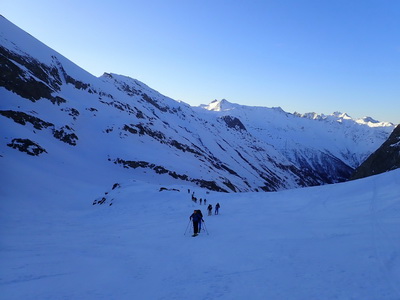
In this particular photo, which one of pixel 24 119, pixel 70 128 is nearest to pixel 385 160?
pixel 70 128

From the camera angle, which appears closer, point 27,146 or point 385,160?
point 27,146

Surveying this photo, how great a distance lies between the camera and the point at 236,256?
1146 cm

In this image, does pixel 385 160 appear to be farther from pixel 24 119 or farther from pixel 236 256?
pixel 24 119

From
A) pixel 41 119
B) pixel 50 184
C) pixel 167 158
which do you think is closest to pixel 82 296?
pixel 50 184

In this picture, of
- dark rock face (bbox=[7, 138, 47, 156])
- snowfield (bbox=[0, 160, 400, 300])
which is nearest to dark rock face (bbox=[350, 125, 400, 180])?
snowfield (bbox=[0, 160, 400, 300])

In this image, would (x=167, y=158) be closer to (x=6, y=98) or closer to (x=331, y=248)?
(x=6, y=98)

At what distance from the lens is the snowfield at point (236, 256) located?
810 cm

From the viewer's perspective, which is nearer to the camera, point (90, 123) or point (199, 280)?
point (199, 280)

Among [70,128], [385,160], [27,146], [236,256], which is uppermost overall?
[385,160]

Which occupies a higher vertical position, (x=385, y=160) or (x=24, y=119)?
(x=385, y=160)

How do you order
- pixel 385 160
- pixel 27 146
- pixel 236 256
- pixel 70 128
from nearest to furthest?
pixel 236 256
pixel 27 146
pixel 385 160
pixel 70 128

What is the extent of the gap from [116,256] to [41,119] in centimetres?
7039

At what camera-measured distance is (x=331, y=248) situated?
11211 mm

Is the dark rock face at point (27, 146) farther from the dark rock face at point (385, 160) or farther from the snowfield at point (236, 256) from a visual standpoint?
the dark rock face at point (385, 160)
